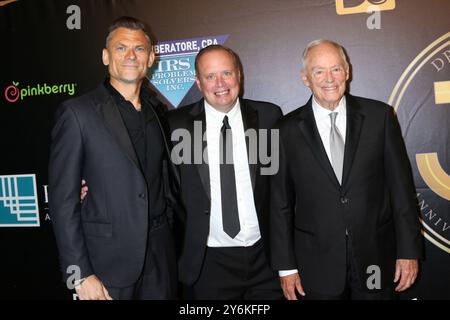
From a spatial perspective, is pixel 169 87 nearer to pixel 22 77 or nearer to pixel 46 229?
pixel 22 77

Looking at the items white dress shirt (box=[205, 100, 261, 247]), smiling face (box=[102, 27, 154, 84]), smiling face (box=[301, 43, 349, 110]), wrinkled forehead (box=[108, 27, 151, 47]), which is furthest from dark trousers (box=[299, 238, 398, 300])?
wrinkled forehead (box=[108, 27, 151, 47])

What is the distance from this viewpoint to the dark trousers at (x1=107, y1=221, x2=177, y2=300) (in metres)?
2.04

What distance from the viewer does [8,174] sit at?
3.64m

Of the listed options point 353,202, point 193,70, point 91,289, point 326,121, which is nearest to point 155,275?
point 91,289

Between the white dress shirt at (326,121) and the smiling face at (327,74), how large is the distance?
0.03m

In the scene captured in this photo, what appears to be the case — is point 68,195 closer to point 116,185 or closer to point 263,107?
point 116,185

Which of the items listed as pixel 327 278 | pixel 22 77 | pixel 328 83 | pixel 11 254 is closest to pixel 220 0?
pixel 328 83

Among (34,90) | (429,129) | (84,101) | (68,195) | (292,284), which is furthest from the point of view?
(34,90)

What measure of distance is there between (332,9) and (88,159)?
219cm

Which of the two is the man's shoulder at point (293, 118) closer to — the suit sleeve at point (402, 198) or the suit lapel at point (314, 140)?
the suit lapel at point (314, 140)

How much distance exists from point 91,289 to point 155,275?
0.35 m

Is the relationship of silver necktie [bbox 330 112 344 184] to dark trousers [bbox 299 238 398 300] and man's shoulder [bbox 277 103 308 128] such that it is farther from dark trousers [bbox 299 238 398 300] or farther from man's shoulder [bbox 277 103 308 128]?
dark trousers [bbox 299 238 398 300]

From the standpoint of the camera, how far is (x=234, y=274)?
2.36 m

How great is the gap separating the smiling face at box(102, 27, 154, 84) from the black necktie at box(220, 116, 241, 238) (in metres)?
0.61
